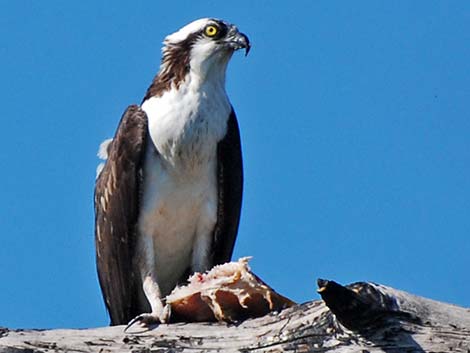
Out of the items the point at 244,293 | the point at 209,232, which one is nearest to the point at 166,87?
the point at 209,232

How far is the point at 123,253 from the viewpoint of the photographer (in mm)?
9172

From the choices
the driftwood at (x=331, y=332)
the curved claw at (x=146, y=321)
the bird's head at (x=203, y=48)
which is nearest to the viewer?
the driftwood at (x=331, y=332)

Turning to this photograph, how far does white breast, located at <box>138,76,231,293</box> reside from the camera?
9180 millimetres

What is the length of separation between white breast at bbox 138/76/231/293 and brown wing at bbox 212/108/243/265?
0.07m

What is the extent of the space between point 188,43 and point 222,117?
789 mm

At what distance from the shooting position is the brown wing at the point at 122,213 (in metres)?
9.15

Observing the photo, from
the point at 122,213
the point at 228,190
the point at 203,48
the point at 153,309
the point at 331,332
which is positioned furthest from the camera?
the point at 203,48

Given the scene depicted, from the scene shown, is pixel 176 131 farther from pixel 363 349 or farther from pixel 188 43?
pixel 363 349

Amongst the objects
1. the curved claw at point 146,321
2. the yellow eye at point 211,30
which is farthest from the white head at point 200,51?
the curved claw at point 146,321

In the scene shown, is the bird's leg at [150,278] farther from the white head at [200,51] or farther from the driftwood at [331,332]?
the driftwood at [331,332]

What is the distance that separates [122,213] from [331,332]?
10.5 feet

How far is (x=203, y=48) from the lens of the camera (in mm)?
9562

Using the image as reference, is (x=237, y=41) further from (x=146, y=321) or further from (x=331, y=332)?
(x=331, y=332)

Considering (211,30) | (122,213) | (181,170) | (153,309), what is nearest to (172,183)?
(181,170)
